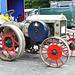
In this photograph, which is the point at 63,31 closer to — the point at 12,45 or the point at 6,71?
the point at 12,45

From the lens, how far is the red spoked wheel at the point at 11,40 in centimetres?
525

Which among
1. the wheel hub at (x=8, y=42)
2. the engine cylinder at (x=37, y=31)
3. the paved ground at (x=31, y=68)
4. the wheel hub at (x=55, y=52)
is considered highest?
the engine cylinder at (x=37, y=31)

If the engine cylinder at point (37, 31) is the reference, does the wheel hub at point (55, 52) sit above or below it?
below

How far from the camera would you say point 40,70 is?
15.7ft

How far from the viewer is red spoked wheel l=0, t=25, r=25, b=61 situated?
5246 mm

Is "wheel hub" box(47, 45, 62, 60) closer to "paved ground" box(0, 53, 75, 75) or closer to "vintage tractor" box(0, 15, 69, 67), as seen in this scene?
"vintage tractor" box(0, 15, 69, 67)

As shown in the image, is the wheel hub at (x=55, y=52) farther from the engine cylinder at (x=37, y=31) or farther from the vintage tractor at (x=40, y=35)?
the engine cylinder at (x=37, y=31)

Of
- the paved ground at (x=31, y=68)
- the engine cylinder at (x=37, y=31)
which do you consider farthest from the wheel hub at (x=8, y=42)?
the engine cylinder at (x=37, y=31)

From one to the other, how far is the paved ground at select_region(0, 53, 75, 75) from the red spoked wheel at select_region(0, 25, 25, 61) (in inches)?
11.2

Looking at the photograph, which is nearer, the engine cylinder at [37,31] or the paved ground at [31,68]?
the paved ground at [31,68]

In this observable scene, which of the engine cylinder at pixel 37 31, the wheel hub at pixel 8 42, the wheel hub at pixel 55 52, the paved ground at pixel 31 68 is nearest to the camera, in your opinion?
the paved ground at pixel 31 68

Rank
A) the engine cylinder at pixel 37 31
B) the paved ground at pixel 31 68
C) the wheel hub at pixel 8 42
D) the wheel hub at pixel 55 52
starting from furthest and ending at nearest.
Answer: the wheel hub at pixel 8 42, the engine cylinder at pixel 37 31, the wheel hub at pixel 55 52, the paved ground at pixel 31 68

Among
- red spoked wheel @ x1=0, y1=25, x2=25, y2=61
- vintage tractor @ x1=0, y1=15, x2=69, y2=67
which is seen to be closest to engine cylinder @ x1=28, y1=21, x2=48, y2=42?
vintage tractor @ x1=0, y1=15, x2=69, y2=67

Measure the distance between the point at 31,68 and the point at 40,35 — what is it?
95 cm
